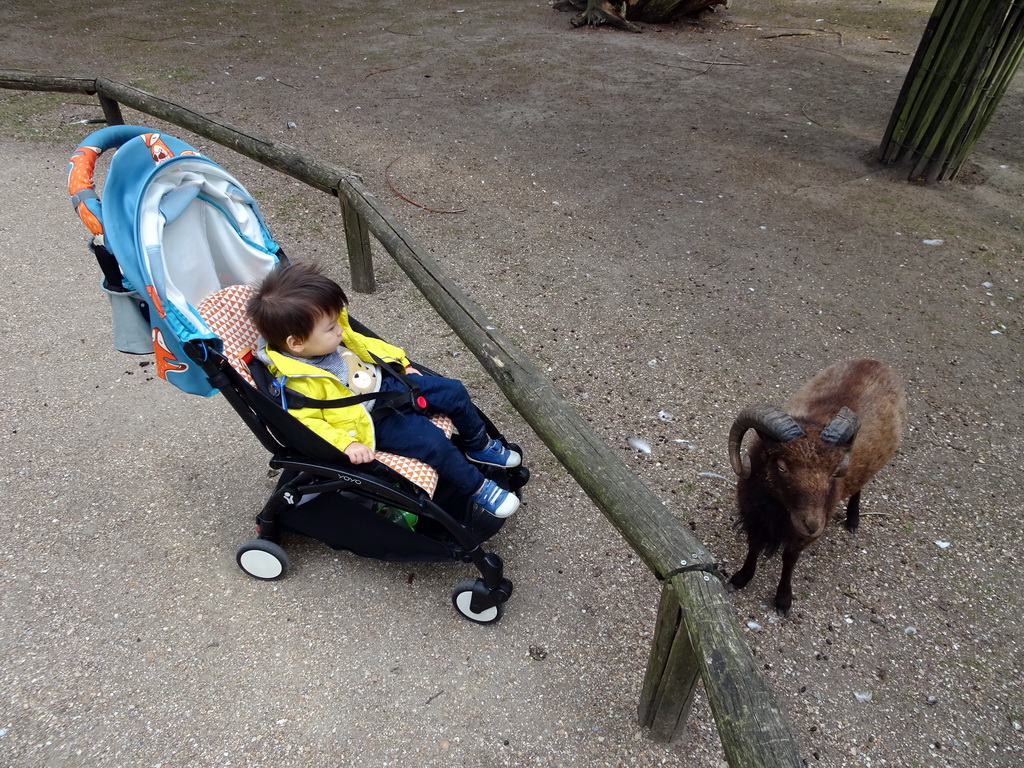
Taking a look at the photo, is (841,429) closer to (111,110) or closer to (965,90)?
(965,90)

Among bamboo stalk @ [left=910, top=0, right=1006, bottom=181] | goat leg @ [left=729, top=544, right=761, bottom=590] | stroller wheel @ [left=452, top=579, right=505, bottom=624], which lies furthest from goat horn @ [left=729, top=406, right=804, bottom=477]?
bamboo stalk @ [left=910, top=0, right=1006, bottom=181]

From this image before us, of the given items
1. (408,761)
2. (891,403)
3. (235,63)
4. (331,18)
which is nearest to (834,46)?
(331,18)

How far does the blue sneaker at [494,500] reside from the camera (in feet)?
9.14

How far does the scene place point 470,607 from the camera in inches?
109

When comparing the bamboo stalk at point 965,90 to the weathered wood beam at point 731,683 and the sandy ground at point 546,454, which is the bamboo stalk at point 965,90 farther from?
the weathered wood beam at point 731,683

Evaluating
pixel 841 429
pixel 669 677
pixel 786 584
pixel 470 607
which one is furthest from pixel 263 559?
pixel 841 429

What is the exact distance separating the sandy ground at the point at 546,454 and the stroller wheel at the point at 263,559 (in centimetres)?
10

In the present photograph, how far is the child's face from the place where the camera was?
2.59 metres

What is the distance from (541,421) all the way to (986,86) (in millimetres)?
5912

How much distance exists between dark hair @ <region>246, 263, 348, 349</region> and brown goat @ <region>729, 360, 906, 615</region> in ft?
5.37

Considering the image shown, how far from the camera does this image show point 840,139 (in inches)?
291

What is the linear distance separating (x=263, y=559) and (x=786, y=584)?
2209mm

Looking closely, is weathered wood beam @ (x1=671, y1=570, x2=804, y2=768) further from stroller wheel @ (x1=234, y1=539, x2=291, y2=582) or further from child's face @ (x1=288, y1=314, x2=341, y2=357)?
stroller wheel @ (x1=234, y1=539, x2=291, y2=582)

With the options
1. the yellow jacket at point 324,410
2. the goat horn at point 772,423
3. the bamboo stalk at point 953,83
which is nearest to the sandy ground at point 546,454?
the bamboo stalk at point 953,83
